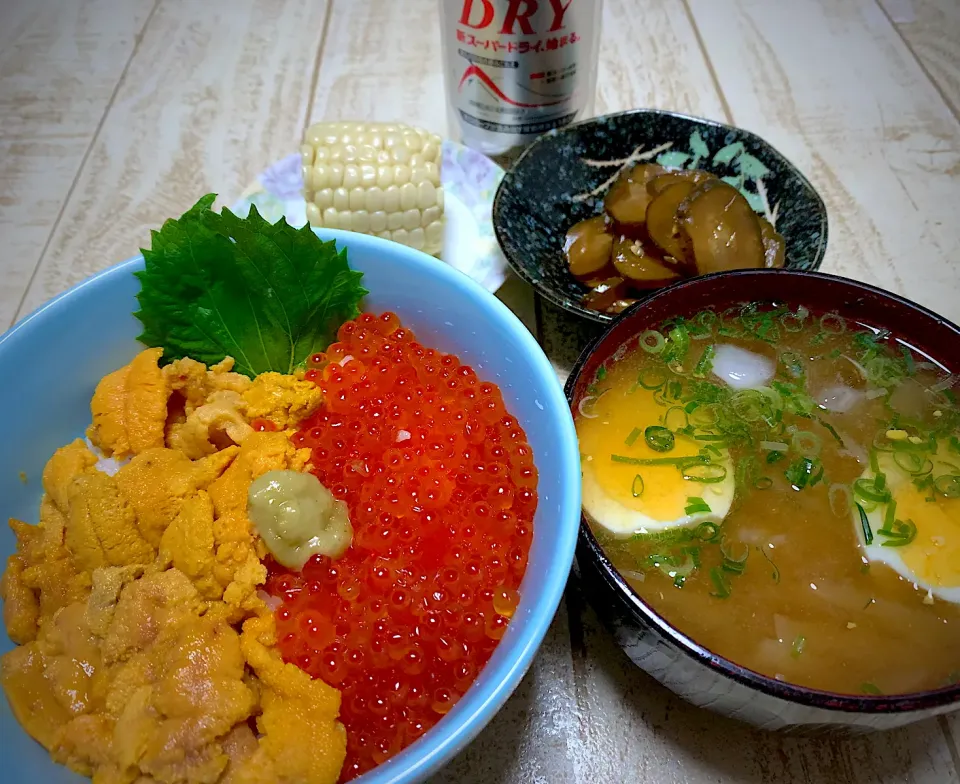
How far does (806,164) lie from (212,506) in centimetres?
157

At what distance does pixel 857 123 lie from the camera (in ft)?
5.78

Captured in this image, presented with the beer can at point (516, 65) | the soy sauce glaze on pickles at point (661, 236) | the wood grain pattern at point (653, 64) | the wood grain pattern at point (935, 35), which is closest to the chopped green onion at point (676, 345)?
the soy sauce glaze on pickles at point (661, 236)

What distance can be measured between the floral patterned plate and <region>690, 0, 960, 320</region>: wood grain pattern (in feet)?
2.41

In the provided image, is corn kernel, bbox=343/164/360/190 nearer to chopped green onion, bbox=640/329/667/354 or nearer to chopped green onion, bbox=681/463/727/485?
chopped green onion, bbox=640/329/667/354

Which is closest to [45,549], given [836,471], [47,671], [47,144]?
[47,671]

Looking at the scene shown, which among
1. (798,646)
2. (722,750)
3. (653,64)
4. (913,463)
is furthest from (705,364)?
(653,64)

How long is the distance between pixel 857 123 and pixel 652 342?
1.13 m

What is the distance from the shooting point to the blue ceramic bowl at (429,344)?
2.23ft

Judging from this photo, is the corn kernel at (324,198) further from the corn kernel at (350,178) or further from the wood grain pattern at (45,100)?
the wood grain pattern at (45,100)

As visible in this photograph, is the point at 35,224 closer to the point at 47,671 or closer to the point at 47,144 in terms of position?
the point at 47,144

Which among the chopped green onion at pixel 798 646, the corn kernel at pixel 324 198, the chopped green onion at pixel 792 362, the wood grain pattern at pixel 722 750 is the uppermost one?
the corn kernel at pixel 324 198

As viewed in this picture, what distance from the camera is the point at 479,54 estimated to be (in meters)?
1.45

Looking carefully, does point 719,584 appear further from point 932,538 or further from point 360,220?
point 360,220

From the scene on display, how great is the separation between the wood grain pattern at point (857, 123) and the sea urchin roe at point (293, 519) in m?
1.21
